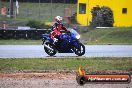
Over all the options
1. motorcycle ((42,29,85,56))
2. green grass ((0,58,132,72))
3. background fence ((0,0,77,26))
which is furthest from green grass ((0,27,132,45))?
background fence ((0,0,77,26))

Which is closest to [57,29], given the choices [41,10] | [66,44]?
[66,44]

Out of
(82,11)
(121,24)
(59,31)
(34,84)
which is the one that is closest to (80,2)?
(82,11)

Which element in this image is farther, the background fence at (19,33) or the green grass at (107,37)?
the background fence at (19,33)

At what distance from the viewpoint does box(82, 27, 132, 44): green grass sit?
3110 cm

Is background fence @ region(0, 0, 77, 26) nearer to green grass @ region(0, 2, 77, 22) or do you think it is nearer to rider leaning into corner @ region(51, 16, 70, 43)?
green grass @ region(0, 2, 77, 22)

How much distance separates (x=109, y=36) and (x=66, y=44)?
14.9 m

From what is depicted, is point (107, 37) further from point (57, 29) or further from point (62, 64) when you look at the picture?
point (62, 64)

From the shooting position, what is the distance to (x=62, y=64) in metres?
15.8

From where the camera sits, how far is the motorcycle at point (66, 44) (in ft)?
61.1

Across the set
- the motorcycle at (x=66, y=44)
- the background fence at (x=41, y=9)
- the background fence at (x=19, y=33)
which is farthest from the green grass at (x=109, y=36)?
the background fence at (x=41, y=9)

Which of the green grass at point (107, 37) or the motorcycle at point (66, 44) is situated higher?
the motorcycle at point (66, 44)

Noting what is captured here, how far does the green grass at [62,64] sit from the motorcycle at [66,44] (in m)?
1.60

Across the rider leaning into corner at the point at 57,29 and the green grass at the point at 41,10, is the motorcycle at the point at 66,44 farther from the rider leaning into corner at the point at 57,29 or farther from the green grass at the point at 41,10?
the green grass at the point at 41,10

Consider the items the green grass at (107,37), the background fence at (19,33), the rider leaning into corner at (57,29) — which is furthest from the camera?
the background fence at (19,33)
